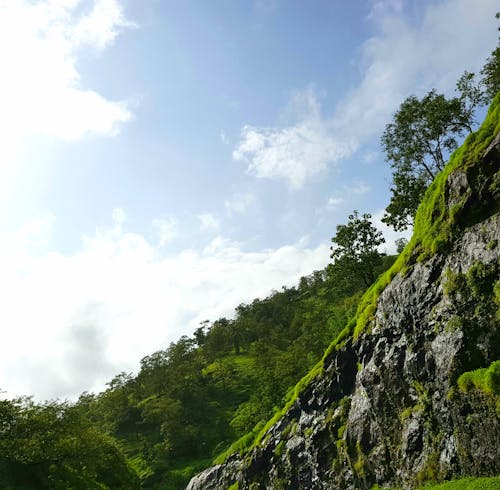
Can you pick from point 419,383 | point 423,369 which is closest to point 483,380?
point 423,369

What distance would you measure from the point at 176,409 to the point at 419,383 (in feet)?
259

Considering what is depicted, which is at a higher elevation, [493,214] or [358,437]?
[493,214]

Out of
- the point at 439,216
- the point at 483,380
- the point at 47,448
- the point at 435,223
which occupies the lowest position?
the point at 483,380

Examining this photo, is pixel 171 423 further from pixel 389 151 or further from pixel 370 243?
pixel 389 151

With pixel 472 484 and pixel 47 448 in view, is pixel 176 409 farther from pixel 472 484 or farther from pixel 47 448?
pixel 472 484

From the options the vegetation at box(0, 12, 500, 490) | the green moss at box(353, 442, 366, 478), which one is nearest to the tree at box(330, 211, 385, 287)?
the vegetation at box(0, 12, 500, 490)

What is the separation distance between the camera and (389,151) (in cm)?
5888

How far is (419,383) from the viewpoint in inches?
1090

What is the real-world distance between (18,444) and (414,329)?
39.1 meters

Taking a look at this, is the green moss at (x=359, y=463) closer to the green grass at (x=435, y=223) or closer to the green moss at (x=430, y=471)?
the green moss at (x=430, y=471)

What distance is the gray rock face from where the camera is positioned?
24.1 m

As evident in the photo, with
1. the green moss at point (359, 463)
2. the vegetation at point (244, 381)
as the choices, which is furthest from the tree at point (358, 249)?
the green moss at point (359, 463)

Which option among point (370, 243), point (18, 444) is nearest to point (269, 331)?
point (370, 243)

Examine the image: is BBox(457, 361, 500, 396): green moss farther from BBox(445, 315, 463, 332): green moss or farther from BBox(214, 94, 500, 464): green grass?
BBox(214, 94, 500, 464): green grass
